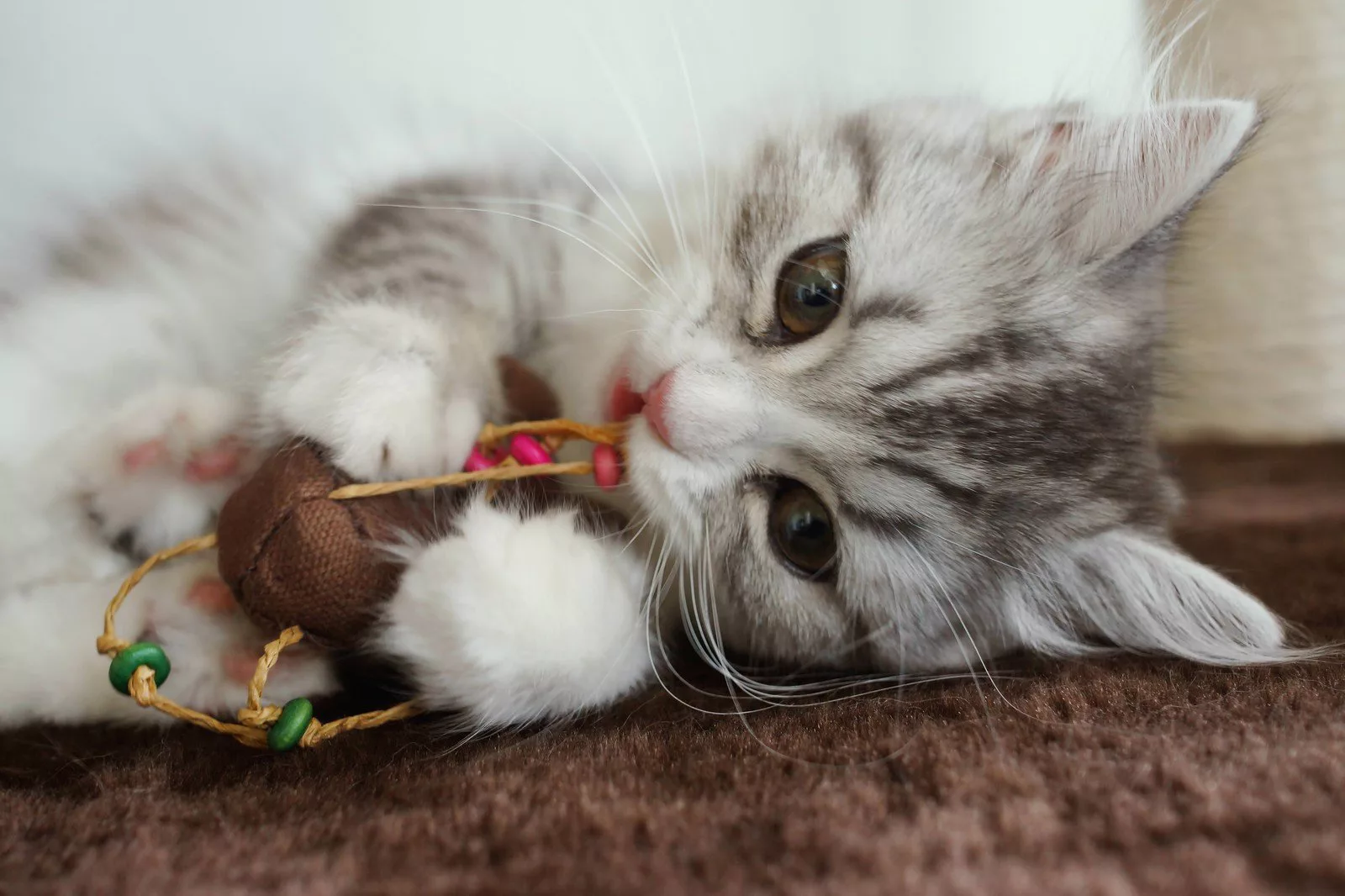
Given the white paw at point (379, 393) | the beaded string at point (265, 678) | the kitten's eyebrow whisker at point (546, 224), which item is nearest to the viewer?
the beaded string at point (265, 678)

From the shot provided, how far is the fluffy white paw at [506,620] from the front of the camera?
0.81 metres

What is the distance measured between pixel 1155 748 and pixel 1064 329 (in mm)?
457

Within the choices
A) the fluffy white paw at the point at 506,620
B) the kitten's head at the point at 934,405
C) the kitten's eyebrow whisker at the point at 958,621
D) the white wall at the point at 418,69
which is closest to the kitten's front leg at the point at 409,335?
the fluffy white paw at the point at 506,620

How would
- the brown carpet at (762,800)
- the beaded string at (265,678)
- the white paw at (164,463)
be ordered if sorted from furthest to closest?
the white paw at (164,463) < the beaded string at (265,678) < the brown carpet at (762,800)

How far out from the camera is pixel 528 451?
951 mm

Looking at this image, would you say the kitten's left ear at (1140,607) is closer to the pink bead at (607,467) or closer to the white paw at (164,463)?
the pink bead at (607,467)

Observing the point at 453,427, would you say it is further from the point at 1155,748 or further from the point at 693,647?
the point at 1155,748

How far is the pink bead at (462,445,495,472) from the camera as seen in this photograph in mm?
937

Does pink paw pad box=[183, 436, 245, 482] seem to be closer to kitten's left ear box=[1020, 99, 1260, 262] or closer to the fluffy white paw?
the fluffy white paw

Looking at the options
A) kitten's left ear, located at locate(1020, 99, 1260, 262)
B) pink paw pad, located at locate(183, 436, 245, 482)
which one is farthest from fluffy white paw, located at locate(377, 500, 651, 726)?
kitten's left ear, located at locate(1020, 99, 1260, 262)

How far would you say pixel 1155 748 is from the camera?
2.40 feet

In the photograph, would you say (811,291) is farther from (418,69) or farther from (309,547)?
(418,69)

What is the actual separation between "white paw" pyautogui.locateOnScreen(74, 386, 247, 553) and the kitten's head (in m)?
0.46

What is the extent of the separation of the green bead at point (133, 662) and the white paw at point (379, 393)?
0.22 metres
